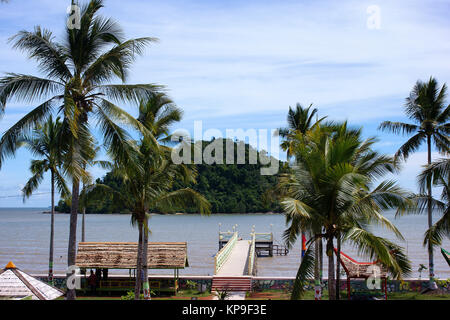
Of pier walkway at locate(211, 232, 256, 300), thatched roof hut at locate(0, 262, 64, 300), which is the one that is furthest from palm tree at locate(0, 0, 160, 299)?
pier walkway at locate(211, 232, 256, 300)

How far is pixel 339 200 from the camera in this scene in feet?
44.9

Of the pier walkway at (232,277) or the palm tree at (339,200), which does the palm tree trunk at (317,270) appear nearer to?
the palm tree at (339,200)

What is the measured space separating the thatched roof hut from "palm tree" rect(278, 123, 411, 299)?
24.8 feet

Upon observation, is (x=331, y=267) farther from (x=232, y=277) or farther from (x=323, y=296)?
(x=232, y=277)

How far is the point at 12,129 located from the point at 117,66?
392 centimetres

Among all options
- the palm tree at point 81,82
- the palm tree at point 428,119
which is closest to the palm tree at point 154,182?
the palm tree at point 81,82

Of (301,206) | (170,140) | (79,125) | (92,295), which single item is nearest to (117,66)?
(79,125)

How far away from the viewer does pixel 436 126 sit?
24.6 metres

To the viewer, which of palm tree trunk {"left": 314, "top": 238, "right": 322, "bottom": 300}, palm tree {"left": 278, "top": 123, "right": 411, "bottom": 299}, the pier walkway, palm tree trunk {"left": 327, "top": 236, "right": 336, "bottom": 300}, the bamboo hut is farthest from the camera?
the bamboo hut

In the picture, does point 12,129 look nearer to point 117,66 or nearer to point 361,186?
point 117,66

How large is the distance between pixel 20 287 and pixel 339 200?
9.96 m

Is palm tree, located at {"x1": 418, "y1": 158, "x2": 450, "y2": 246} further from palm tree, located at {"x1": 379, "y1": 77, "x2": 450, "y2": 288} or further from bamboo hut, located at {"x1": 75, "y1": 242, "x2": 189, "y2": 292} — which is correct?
bamboo hut, located at {"x1": 75, "y1": 242, "x2": 189, "y2": 292}

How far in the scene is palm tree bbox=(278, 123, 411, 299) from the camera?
43.1ft

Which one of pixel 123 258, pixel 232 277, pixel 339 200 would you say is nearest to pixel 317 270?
pixel 339 200
